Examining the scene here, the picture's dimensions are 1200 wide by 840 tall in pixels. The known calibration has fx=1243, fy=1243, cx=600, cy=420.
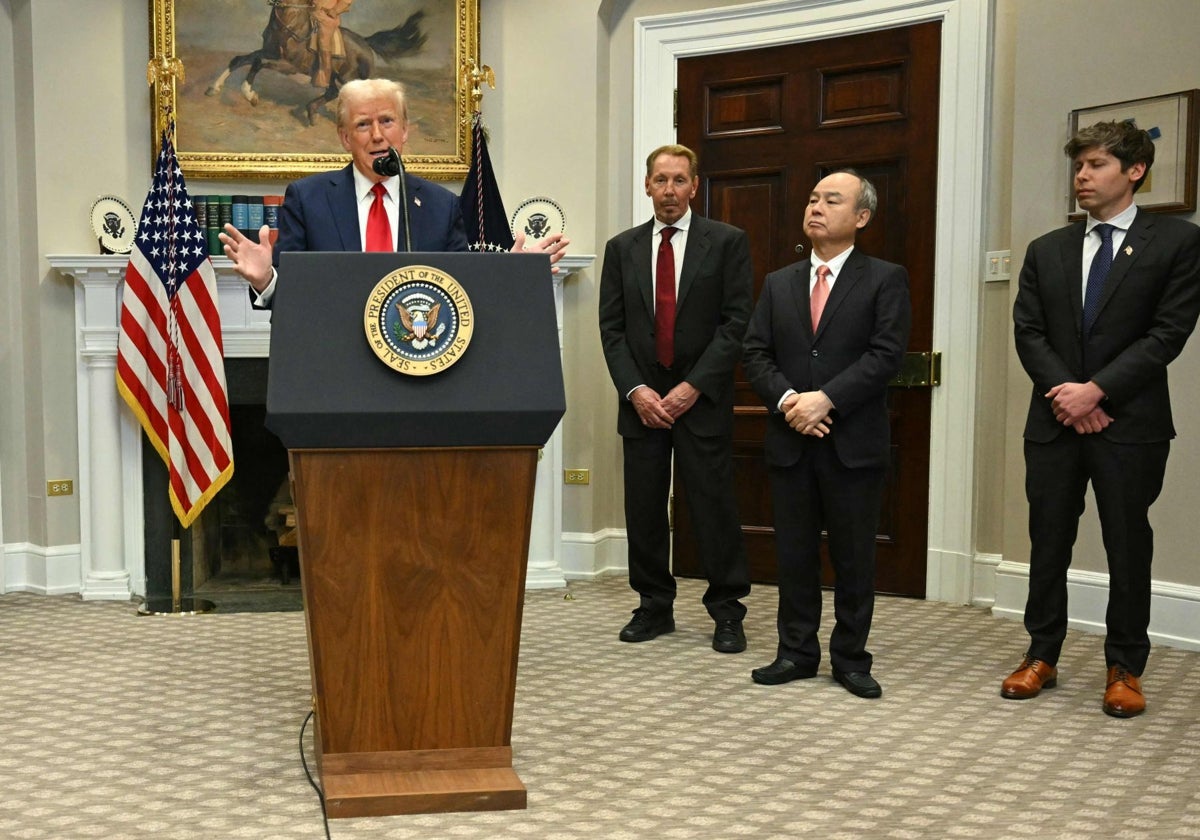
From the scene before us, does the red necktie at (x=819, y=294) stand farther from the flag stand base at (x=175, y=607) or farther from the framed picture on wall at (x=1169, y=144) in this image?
the flag stand base at (x=175, y=607)

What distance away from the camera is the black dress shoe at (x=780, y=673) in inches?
150

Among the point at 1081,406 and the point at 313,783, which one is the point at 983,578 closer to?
the point at 1081,406

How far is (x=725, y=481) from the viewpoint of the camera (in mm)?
4391

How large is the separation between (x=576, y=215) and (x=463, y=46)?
904 millimetres

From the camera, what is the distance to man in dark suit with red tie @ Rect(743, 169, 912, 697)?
368cm

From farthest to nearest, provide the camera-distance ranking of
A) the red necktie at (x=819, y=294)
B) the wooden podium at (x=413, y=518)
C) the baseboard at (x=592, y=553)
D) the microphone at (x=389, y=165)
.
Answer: the baseboard at (x=592, y=553) → the red necktie at (x=819, y=294) → the microphone at (x=389, y=165) → the wooden podium at (x=413, y=518)

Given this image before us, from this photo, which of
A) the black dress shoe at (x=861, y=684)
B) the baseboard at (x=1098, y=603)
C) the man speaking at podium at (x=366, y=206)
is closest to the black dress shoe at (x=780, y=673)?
the black dress shoe at (x=861, y=684)

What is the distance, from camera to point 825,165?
5449 millimetres

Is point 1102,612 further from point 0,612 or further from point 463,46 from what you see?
point 0,612

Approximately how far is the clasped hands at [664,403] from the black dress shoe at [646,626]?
0.70 meters

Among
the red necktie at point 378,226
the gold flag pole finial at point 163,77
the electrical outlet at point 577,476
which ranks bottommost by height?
the electrical outlet at point 577,476

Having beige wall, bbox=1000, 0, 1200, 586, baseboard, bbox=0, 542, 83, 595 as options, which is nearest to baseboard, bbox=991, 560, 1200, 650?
beige wall, bbox=1000, 0, 1200, 586

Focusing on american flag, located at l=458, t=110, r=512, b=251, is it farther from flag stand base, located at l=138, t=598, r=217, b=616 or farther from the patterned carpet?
flag stand base, located at l=138, t=598, r=217, b=616

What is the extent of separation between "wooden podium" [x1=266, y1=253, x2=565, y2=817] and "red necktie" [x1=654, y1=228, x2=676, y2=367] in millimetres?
1860
